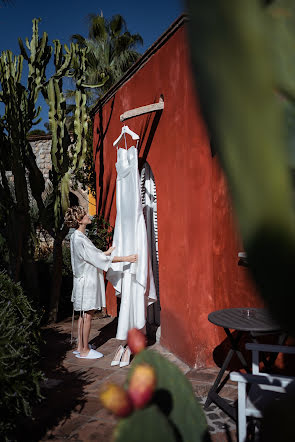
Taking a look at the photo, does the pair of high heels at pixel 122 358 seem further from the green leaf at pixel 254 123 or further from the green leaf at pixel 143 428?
the green leaf at pixel 254 123

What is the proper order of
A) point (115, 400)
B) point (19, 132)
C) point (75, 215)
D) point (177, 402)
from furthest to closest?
point (19, 132) → point (75, 215) → point (177, 402) → point (115, 400)

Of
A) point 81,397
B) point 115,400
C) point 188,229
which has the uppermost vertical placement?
point 188,229

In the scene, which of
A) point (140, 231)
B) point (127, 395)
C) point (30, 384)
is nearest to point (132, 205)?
point (140, 231)

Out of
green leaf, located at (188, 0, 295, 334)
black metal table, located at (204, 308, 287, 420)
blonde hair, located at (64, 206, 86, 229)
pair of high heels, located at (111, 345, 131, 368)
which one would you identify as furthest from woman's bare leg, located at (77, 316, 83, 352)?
green leaf, located at (188, 0, 295, 334)

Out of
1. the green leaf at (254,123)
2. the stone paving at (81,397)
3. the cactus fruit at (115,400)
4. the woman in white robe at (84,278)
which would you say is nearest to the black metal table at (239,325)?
the stone paving at (81,397)

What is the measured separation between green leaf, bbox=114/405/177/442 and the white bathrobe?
4264mm

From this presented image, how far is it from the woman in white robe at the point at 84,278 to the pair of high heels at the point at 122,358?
42cm

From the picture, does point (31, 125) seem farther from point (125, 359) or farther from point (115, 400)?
point (115, 400)

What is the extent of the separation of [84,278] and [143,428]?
15.0 feet

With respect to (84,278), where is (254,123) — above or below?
above

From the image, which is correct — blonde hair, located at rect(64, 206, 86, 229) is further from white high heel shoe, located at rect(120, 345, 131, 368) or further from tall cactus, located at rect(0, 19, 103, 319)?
white high heel shoe, located at rect(120, 345, 131, 368)

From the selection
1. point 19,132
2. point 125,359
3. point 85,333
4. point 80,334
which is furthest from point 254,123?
point 19,132

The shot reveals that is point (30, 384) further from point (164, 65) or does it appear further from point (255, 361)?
point (164, 65)

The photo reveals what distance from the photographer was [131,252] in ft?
16.6
